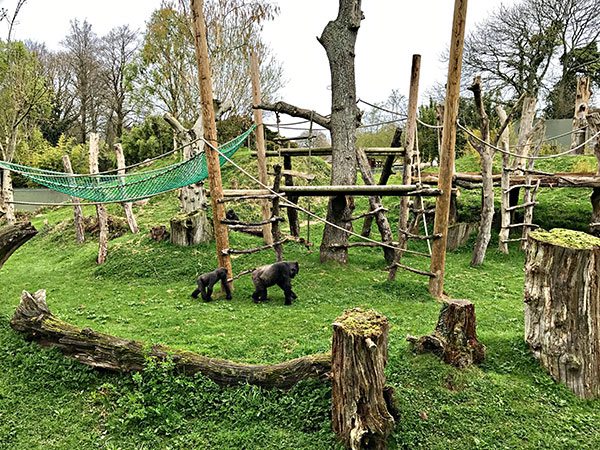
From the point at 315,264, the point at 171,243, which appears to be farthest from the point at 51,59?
the point at 315,264

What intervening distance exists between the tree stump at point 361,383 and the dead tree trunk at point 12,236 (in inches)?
160

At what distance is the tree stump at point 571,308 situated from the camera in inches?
118

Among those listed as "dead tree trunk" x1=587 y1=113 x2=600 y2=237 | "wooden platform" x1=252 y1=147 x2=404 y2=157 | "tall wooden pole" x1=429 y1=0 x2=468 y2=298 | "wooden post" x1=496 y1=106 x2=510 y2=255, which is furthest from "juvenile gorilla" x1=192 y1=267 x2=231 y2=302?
"dead tree trunk" x1=587 y1=113 x2=600 y2=237

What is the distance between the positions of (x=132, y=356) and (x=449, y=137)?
12.6 feet

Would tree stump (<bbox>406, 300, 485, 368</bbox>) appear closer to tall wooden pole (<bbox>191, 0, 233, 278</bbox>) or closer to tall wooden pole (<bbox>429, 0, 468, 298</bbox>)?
tall wooden pole (<bbox>429, 0, 468, 298</bbox>)

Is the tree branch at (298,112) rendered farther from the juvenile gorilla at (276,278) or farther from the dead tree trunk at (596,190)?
the dead tree trunk at (596,190)

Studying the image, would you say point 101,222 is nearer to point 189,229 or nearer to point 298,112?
point 189,229

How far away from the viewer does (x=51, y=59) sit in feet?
75.5

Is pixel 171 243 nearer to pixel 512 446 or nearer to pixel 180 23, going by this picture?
pixel 512 446

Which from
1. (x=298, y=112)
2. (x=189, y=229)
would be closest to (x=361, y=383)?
(x=298, y=112)

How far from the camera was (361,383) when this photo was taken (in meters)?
2.62

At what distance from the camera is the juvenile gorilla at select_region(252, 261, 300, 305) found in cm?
543

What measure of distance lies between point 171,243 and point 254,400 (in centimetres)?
492

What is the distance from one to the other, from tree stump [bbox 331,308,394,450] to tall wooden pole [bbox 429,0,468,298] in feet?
9.28
